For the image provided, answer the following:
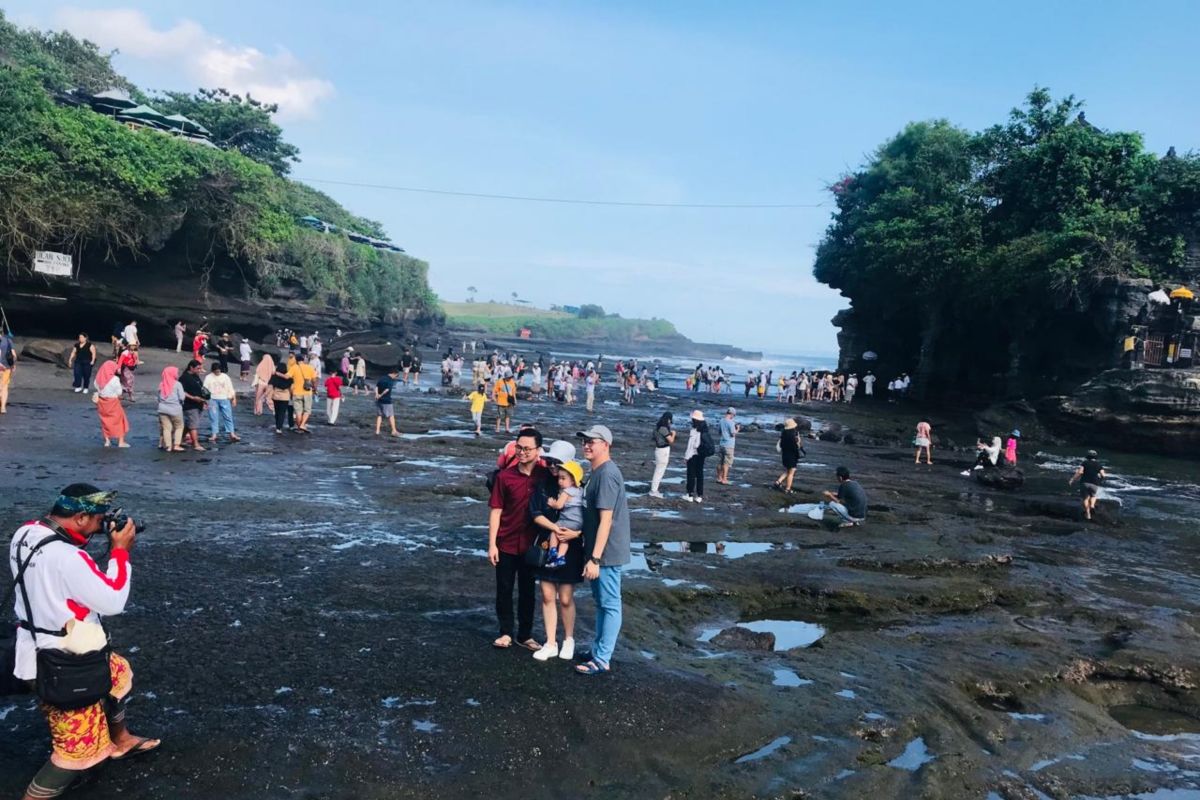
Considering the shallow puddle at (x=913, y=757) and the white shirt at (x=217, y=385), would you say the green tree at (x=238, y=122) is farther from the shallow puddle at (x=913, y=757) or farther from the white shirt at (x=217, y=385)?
the shallow puddle at (x=913, y=757)

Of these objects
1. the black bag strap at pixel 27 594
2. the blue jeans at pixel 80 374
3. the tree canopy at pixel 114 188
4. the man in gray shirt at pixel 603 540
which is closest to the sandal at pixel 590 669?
the man in gray shirt at pixel 603 540

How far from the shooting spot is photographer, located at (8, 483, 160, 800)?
376 cm

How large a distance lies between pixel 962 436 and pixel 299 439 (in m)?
24.1

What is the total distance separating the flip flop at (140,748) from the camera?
4355 mm

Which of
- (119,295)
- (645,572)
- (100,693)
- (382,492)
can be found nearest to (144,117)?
(119,295)

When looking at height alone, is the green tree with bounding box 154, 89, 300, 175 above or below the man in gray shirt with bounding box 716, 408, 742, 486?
above

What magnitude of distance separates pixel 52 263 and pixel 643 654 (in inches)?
1036

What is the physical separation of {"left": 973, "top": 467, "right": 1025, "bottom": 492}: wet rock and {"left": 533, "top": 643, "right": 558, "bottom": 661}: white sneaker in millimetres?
15799

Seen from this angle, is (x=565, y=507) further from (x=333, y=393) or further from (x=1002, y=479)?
(x=1002, y=479)

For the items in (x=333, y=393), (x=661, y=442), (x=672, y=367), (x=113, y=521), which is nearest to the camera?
(x=113, y=521)

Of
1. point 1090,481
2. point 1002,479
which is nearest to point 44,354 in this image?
point 1002,479

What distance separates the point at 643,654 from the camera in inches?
263

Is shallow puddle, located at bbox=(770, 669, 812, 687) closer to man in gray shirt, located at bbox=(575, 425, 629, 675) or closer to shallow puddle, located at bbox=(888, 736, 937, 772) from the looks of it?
shallow puddle, located at bbox=(888, 736, 937, 772)

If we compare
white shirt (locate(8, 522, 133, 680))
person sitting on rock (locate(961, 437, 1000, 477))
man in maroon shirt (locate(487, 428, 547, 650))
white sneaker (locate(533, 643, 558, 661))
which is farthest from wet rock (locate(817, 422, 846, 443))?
white shirt (locate(8, 522, 133, 680))
